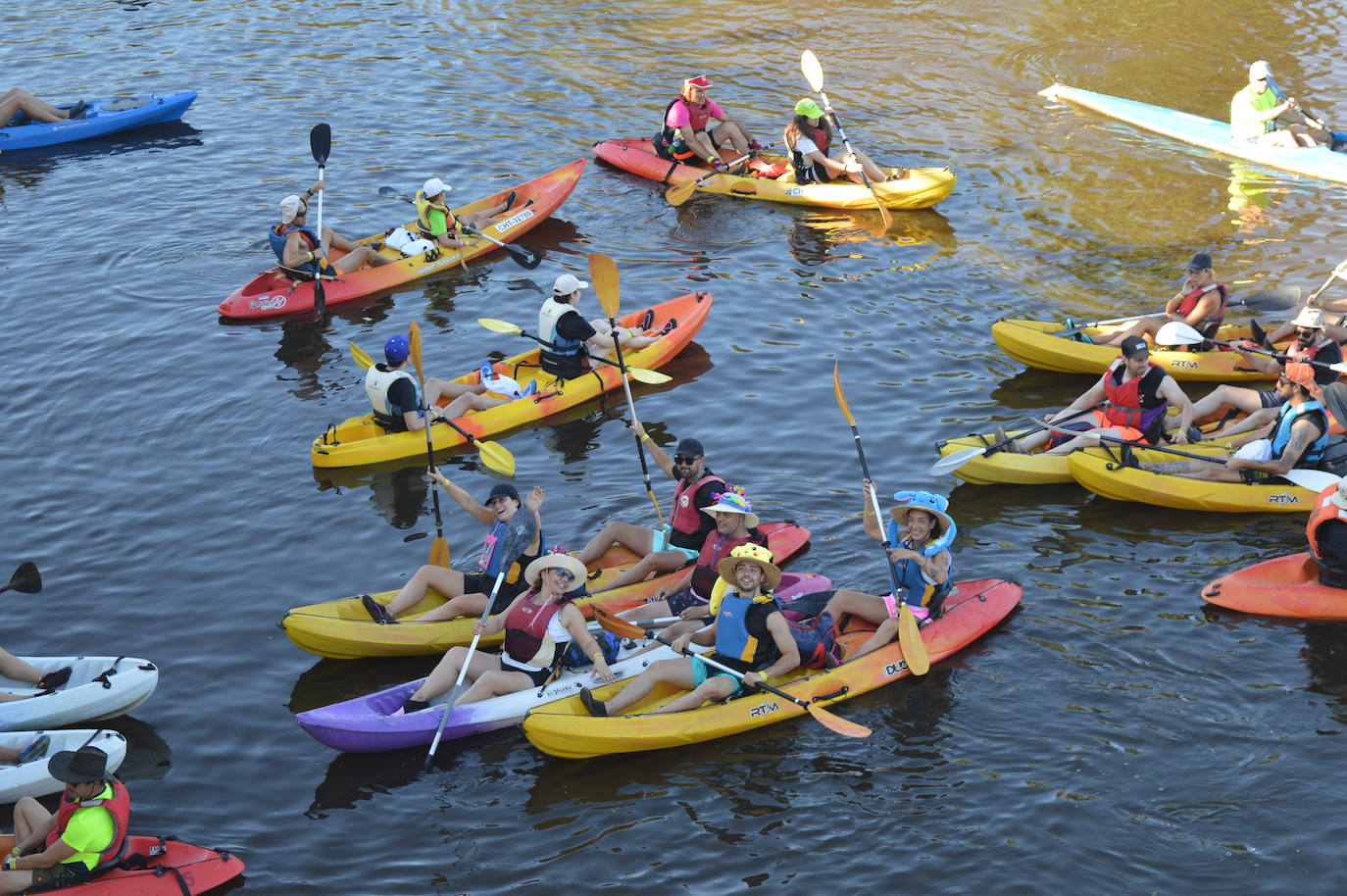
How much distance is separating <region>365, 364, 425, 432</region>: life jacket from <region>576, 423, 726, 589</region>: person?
2678 millimetres

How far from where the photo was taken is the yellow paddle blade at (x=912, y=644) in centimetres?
892

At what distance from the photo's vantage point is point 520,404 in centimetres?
1320

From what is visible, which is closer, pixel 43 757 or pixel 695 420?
pixel 43 757

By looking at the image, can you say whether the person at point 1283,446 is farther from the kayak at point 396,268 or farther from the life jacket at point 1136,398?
the kayak at point 396,268

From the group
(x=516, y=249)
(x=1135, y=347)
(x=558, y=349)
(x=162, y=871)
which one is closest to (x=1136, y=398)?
(x=1135, y=347)

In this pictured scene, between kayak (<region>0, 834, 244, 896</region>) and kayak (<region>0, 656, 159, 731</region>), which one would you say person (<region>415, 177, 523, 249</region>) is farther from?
kayak (<region>0, 834, 244, 896</region>)

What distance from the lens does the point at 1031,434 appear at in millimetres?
11602

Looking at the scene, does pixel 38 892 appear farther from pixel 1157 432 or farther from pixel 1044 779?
pixel 1157 432

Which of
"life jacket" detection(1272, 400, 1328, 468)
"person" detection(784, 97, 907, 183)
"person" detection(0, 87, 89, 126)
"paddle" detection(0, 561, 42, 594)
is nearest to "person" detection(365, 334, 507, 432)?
"paddle" detection(0, 561, 42, 594)

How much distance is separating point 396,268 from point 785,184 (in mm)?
5225

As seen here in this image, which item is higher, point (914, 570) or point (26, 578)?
point (914, 570)

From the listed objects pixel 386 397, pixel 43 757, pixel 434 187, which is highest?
pixel 434 187

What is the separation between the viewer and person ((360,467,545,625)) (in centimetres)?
954

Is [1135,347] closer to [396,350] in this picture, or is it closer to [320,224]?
[396,350]
